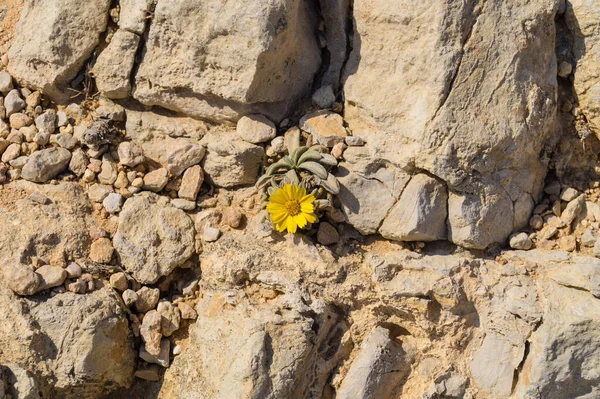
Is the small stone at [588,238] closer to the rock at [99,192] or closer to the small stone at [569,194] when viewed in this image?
the small stone at [569,194]

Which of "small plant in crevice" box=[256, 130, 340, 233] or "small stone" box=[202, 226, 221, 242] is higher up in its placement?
"small plant in crevice" box=[256, 130, 340, 233]

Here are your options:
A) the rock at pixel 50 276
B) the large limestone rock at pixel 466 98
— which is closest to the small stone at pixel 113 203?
the rock at pixel 50 276

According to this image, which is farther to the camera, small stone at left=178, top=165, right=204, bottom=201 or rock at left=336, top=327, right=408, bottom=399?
small stone at left=178, top=165, right=204, bottom=201

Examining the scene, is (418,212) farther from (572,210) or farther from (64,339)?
(64,339)

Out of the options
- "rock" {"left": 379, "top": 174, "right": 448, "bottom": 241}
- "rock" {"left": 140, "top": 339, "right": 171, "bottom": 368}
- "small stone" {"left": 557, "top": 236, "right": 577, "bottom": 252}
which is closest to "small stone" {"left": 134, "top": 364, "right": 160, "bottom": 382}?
"rock" {"left": 140, "top": 339, "right": 171, "bottom": 368}

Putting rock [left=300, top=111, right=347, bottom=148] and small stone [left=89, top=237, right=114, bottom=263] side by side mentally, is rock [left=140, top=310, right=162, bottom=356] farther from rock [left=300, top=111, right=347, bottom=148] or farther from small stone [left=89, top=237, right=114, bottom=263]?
rock [left=300, top=111, right=347, bottom=148]

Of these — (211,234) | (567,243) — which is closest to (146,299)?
(211,234)
